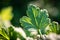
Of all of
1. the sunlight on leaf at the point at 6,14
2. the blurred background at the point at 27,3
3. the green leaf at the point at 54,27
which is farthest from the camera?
the blurred background at the point at 27,3

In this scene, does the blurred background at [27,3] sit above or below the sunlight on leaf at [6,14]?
above

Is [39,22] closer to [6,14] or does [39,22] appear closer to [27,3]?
[6,14]

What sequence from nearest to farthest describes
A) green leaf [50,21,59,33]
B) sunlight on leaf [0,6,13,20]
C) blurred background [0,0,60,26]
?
green leaf [50,21,59,33] < sunlight on leaf [0,6,13,20] < blurred background [0,0,60,26]

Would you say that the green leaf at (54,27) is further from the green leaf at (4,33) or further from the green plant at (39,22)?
the green leaf at (4,33)

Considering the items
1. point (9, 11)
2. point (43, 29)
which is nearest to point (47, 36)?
point (43, 29)

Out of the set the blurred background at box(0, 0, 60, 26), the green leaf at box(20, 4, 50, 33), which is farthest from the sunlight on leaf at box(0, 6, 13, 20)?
the green leaf at box(20, 4, 50, 33)

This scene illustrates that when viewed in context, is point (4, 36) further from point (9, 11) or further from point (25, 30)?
point (9, 11)

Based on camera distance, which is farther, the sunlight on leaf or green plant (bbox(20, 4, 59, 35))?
the sunlight on leaf

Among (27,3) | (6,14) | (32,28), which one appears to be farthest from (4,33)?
(27,3)

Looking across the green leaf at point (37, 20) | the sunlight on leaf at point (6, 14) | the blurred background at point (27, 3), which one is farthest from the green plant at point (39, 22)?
the blurred background at point (27, 3)

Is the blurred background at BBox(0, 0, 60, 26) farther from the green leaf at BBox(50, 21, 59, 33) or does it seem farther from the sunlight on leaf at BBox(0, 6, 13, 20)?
the green leaf at BBox(50, 21, 59, 33)

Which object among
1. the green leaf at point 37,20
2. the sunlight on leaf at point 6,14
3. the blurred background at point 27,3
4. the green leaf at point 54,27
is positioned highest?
the blurred background at point 27,3
